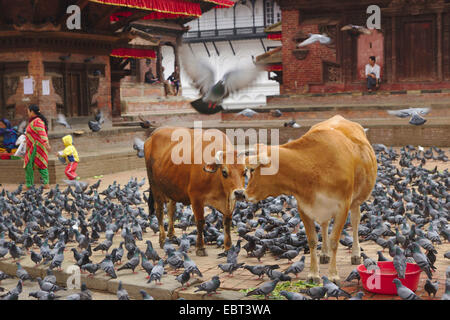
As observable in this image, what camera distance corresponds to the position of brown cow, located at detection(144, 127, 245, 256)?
6.39m

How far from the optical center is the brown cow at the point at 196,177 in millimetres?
6391

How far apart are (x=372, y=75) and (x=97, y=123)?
1197cm

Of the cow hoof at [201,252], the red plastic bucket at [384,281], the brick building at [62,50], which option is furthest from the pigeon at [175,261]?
the brick building at [62,50]

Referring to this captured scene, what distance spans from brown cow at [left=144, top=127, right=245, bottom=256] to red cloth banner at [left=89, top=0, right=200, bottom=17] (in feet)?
30.3

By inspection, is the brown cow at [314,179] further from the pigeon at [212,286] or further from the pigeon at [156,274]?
the pigeon at [156,274]

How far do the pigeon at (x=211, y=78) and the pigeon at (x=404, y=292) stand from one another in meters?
3.68

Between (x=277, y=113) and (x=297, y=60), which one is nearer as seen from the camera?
(x=277, y=113)

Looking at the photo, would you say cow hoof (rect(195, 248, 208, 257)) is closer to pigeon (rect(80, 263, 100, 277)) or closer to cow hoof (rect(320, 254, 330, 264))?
pigeon (rect(80, 263, 100, 277))

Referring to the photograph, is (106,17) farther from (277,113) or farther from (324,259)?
(324,259)

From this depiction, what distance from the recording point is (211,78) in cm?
787

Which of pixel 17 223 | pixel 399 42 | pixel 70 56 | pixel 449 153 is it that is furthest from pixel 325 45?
pixel 17 223

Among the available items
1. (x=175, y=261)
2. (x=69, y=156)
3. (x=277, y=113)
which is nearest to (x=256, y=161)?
(x=175, y=261)

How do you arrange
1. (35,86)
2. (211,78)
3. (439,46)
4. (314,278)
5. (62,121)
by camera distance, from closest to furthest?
(314,278) < (211,78) < (62,121) < (35,86) < (439,46)

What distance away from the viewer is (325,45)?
24.9 m
